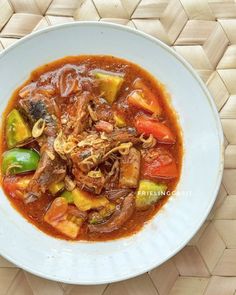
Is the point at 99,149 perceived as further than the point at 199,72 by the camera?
No

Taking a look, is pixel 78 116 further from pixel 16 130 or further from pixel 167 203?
pixel 167 203

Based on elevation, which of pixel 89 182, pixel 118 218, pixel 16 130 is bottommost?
pixel 118 218

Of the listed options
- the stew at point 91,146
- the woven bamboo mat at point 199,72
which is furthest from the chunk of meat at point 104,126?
the woven bamboo mat at point 199,72

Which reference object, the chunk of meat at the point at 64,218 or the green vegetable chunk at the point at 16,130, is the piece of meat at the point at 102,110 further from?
the chunk of meat at the point at 64,218

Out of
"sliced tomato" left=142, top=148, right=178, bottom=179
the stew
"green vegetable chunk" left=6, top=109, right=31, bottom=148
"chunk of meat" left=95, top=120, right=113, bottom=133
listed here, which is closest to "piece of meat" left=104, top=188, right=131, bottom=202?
the stew

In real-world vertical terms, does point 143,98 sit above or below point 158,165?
above

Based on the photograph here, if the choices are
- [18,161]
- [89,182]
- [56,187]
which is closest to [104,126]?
[89,182]
